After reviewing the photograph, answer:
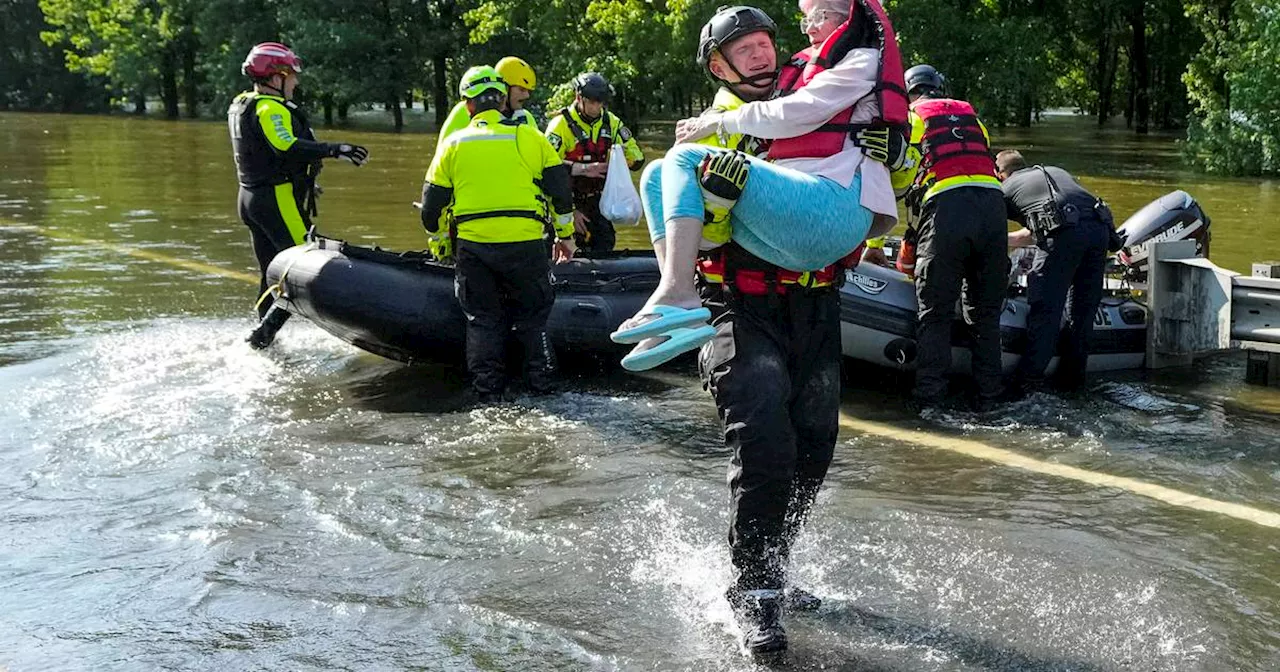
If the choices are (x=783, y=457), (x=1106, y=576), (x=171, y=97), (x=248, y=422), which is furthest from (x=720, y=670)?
(x=171, y=97)

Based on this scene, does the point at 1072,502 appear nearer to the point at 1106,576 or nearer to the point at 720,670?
the point at 1106,576

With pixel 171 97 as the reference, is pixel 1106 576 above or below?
below

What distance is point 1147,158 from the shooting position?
2791cm

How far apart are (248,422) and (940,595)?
3.94 m

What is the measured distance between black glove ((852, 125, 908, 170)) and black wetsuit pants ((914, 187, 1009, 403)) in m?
3.42

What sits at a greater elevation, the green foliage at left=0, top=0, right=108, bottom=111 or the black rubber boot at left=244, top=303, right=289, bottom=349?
the green foliage at left=0, top=0, right=108, bottom=111

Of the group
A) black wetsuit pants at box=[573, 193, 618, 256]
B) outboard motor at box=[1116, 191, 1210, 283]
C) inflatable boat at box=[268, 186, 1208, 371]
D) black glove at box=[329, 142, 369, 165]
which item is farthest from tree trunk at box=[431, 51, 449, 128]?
outboard motor at box=[1116, 191, 1210, 283]

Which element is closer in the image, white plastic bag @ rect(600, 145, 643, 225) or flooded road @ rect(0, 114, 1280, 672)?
flooded road @ rect(0, 114, 1280, 672)

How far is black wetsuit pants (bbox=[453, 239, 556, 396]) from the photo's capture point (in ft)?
24.8

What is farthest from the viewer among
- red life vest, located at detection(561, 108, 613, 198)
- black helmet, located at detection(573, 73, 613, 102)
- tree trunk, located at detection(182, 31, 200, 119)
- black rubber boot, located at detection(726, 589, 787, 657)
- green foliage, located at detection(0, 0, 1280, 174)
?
tree trunk, located at detection(182, 31, 200, 119)

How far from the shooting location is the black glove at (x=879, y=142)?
3.96 meters

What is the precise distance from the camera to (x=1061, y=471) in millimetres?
6270

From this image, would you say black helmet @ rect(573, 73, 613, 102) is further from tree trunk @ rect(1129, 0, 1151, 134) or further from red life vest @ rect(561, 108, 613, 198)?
tree trunk @ rect(1129, 0, 1151, 134)

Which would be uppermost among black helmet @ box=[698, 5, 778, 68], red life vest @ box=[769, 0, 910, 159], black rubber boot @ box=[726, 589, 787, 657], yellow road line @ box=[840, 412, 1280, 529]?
black helmet @ box=[698, 5, 778, 68]
